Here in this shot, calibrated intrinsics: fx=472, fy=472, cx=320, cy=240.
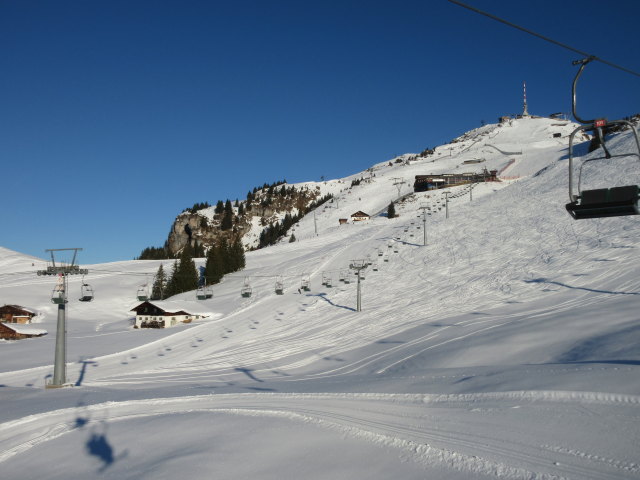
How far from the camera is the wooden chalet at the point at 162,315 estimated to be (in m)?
45.5

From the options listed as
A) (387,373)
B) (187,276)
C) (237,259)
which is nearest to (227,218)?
(187,276)

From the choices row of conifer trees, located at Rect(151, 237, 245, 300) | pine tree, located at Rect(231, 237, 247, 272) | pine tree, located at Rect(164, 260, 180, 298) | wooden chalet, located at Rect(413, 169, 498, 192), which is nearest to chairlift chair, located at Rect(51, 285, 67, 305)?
row of conifer trees, located at Rect(151, 237, 245, 300)

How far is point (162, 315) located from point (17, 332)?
12486 millimetres

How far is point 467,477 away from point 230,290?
4898cm

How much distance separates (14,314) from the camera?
50.4 metres

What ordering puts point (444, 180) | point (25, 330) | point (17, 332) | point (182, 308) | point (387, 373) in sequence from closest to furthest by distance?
point (387, 373) → point (17, 332) → point (25, 330) → point (182, 308) → point (444, 180)

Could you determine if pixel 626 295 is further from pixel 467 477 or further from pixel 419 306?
pixel 467 477

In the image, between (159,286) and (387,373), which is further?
(159,286)

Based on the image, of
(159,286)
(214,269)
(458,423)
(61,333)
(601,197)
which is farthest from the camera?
(159,286)

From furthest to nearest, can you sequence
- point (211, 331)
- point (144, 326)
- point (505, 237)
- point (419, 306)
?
point (144, 326), point (505, 237), point (211, 331), point (419, 306)

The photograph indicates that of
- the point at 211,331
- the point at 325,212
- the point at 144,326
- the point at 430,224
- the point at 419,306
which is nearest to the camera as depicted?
the point at 419,306

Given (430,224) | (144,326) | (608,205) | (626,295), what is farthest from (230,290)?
(608,205)

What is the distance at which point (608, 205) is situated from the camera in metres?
7.53

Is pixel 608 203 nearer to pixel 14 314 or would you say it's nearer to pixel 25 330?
Answer: pixel 25 330
